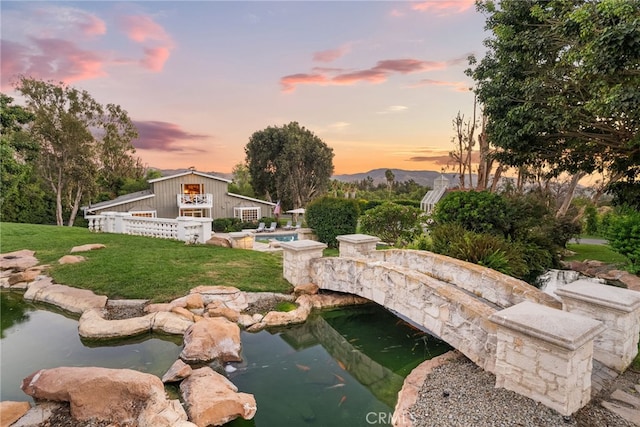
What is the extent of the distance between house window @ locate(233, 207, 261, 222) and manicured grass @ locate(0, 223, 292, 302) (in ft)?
48.6

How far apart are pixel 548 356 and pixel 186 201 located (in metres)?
25.1

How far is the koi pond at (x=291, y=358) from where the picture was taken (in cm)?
418

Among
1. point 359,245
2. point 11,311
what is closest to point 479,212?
point 359,245

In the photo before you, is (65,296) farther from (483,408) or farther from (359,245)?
(483,408)

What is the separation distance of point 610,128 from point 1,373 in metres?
12.0

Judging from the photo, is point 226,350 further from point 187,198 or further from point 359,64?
point 187,198

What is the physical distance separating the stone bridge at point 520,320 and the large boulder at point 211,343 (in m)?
2.77

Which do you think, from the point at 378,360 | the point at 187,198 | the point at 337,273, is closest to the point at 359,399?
the point at 378,360

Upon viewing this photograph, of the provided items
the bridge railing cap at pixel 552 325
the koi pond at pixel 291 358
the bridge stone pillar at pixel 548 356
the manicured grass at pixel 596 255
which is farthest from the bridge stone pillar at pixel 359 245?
the manicured grass at pixel 596 255

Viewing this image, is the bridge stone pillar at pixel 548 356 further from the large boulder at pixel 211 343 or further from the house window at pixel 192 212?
the house window at pixel 192 212

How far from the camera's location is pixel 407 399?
3.90m

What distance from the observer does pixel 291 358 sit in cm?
541

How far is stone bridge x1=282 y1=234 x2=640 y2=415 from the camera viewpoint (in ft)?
10.7

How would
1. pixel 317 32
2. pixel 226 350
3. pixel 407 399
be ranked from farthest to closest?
pixel 317 32, pixel 226 350, pixel 407 399
